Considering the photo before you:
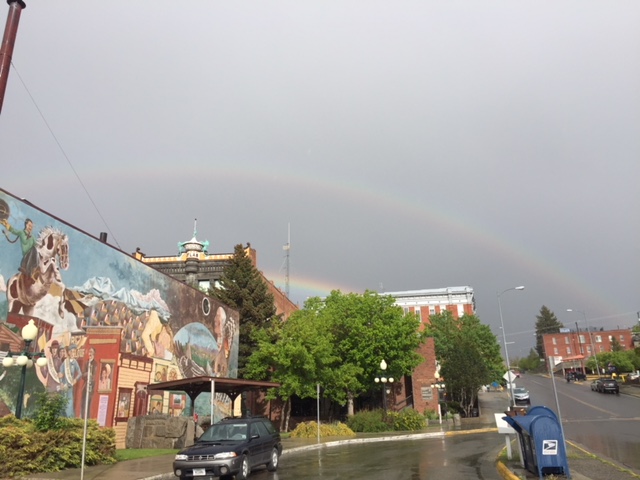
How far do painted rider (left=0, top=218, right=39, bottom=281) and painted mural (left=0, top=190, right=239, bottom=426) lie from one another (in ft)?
0.12

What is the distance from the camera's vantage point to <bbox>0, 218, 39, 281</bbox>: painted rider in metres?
17.0

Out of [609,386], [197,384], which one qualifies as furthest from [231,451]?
[609,386]

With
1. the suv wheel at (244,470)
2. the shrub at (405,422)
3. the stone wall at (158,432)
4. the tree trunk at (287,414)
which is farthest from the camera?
the tree trunk at (287,414)

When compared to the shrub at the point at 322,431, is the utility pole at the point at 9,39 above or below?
above

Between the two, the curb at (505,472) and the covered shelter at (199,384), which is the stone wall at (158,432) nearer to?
the covered shelter at (199,384)

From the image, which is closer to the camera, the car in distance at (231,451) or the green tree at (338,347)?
the car in distance at (231,451)

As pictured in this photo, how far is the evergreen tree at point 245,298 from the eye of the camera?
3941cm

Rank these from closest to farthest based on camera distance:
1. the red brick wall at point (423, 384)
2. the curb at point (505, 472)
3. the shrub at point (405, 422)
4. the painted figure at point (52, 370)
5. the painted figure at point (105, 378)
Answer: the curb at point (505, 472), the painted figure at point (52, 370), the painted figure at point (105, 378), the shrub at point (405, 422), the red brick wall at point (423, 384)

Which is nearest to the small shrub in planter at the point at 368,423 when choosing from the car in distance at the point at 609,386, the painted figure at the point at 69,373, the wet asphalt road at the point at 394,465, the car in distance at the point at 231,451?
the wet asphalt road at the point at 394,465

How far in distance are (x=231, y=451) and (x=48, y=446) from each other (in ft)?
20.7

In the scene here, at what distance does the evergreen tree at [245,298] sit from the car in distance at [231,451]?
2398 cm

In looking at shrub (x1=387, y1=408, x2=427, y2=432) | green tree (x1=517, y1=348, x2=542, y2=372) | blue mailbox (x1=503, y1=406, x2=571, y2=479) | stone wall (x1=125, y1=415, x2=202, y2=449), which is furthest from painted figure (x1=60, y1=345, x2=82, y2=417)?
green tree (x1=517, y1=348, x2=542, y2=372)

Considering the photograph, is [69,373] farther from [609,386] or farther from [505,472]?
[609,386]

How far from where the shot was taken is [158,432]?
71.2 feet
